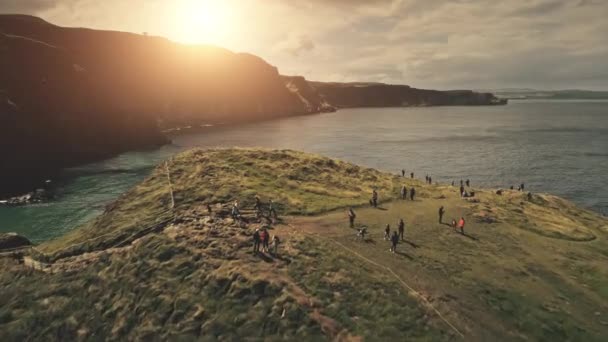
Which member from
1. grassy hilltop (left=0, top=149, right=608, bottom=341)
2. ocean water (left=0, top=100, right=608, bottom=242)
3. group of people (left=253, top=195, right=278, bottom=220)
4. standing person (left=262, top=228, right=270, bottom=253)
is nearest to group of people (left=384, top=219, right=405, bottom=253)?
grassy hilltop (left=0, top=149, right=608, bottom=341)

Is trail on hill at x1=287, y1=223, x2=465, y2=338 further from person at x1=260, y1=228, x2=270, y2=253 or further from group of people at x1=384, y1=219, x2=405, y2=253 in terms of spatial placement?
person at x1=260, y1=228, x2=270, y2=253

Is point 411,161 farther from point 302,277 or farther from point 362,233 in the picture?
point 302,277

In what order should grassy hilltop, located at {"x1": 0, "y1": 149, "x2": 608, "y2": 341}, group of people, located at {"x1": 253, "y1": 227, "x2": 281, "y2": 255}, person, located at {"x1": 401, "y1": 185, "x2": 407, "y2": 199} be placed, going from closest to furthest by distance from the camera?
1. grassy hilltop, located at {"x1": 0, "y1": 149, "x2": 608, "y2": 341}
2. group of people, located at {"x1": 253, "y1": 227, "x2": 281, "y2": 255}
3. person, located at {"x1": 401, "y1": 185, "x2": 407, "y2": 199}

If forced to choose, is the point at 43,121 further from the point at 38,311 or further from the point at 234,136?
the point at 38,311

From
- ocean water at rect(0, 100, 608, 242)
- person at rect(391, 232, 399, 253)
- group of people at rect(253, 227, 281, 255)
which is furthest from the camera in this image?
ocean water at rect(0, 100, 608, 242)

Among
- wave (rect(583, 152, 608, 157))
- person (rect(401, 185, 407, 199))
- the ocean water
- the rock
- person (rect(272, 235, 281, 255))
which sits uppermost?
person (rect(272, 235, 281, 255))

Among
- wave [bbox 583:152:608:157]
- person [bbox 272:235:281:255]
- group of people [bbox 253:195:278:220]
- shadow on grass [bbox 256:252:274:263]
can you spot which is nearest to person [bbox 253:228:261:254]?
shadow on grass [bbox 256:252:274:263]

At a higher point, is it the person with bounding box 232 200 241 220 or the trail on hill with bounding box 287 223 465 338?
the person with bounding box 232 200 241 220

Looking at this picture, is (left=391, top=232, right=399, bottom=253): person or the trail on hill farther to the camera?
(left=391, top=232, right=399, bottom=253): person

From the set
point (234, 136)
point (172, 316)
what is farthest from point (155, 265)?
point (234, 136)

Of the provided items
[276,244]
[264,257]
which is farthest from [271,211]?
[264,257]
